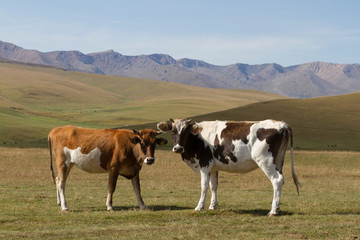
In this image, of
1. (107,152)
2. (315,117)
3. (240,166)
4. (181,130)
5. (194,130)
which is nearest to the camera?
(240,166)

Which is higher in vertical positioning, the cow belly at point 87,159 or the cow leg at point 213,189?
the cow belly at point 87,159

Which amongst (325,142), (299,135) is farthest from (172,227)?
(299,135)

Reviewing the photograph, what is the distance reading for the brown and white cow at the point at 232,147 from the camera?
16031 mm

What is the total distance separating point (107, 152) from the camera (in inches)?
690

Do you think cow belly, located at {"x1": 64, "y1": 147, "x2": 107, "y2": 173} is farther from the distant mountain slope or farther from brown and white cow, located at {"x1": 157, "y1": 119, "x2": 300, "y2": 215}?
the distant mountain slope

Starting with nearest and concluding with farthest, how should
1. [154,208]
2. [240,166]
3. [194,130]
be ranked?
[240,166]
[194,130]
[154,208]

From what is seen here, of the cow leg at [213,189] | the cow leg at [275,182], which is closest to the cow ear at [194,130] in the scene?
the cow leg at [213,189]

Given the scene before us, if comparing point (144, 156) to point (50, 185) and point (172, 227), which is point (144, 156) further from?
point (50, 185)

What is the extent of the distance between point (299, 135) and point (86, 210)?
72.6 metres

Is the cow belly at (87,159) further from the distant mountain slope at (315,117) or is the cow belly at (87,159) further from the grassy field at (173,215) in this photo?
the distant mountain slope at (315,117)

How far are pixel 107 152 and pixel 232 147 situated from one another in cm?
440

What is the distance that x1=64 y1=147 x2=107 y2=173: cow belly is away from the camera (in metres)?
17.5

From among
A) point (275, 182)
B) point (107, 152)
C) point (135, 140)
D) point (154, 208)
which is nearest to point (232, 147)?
point (275, 182)

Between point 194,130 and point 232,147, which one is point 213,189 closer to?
point 232,147
